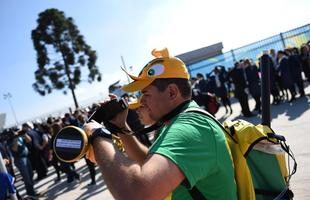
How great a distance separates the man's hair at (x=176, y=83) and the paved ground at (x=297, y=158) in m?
3.11

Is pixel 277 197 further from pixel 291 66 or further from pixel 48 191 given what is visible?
pixel 291 66

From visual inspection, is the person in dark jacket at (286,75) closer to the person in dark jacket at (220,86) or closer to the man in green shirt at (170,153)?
the person in dark jacket at (220,86)

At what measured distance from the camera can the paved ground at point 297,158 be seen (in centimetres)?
484

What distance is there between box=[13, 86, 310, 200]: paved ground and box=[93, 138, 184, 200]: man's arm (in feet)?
11.5

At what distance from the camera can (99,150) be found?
1.35 metres

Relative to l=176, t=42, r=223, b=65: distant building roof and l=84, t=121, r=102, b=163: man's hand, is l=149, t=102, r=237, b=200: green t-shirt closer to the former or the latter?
l=84, t=121, r=102, b=163: man's hand

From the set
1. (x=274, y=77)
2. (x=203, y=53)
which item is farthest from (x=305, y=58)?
(x=203, y=53)

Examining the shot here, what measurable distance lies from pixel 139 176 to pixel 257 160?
2.39 ft

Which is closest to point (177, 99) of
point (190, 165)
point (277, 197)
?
point (190, 165)

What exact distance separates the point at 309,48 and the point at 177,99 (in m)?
10.9

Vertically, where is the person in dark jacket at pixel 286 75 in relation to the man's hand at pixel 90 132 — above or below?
below

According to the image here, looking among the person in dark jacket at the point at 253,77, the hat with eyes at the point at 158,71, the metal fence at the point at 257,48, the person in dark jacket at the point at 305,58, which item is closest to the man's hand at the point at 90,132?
the hat with eyes at the point at 158,71

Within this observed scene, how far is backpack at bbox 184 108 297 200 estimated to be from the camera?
1.58 m

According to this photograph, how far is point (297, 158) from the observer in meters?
5.50
